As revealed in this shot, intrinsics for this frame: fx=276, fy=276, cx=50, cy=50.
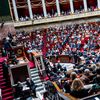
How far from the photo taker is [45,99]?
11.3 metres

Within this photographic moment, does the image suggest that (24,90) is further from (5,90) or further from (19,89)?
(5,90)

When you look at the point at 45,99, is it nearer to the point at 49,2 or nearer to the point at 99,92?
the point at 99,92

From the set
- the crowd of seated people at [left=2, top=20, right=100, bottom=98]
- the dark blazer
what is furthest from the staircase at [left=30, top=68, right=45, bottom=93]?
the dark blazer

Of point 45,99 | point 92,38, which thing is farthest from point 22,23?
point 45,99

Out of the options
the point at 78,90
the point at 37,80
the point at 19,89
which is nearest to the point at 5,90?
the point at 19,89

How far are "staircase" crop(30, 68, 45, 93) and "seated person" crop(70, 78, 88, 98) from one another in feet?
22.2

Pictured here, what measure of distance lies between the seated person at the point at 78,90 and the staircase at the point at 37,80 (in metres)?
6.76

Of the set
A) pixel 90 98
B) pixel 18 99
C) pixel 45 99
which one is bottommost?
pixel 18 99

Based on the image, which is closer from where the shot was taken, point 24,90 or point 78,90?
point 78,90

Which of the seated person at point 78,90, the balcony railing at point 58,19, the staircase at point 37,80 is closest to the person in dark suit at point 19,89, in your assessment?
the staircase at point 37,80

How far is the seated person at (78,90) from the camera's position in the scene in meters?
8.35

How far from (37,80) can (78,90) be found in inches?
308

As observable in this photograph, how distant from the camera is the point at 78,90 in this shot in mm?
8344

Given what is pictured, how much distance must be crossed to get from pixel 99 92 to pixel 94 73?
6.10 feet
